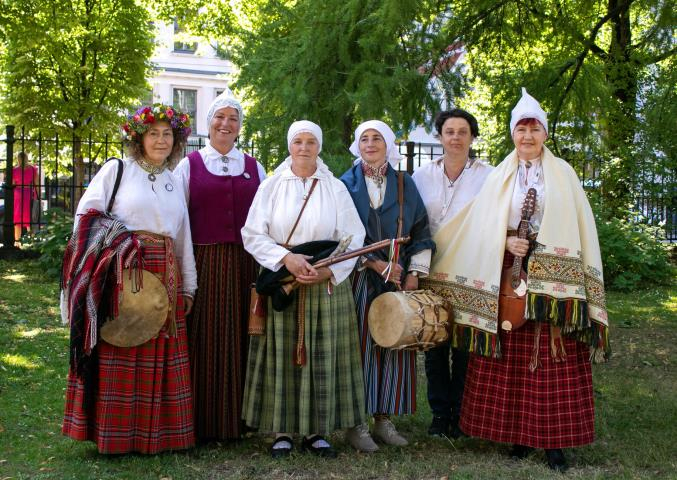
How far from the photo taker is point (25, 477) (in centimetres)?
424

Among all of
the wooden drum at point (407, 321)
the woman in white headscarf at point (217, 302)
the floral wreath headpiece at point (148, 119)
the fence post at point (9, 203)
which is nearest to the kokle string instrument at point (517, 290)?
the wooden drum at point (407, 321)

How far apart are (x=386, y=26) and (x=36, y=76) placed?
10.6 m

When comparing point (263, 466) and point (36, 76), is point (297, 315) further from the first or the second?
point (36, 76)

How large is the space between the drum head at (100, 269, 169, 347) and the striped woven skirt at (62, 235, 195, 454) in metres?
0.09

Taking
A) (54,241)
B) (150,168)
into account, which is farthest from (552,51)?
(54,241)

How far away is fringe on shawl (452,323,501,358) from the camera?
4.54 metres

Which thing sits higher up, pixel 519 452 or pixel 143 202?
pixel 143 202

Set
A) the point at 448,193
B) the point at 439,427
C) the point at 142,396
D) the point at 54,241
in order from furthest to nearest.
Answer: the point at 54,241
the point at 439,427
the point at 448,193
the point at 142,396

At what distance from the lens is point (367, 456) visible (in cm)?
465

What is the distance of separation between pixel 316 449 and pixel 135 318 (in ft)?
4.11

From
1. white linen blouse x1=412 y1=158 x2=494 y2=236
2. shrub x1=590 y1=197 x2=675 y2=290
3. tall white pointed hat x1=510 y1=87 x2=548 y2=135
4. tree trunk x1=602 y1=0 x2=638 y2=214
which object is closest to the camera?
tall white pointed hat x1=510 y1=87 x2=548 y2=135

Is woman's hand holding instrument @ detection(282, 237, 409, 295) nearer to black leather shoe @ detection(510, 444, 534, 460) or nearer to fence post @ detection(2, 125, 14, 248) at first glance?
black leather shoe @ detection(510, 444, 534, 460)

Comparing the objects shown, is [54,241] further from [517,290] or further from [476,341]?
[517,290]

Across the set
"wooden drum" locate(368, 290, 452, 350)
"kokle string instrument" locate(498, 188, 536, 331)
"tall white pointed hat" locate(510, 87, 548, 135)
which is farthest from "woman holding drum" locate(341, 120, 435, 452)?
"tall white pointed hat" locate(510, 87, 548, 135)
